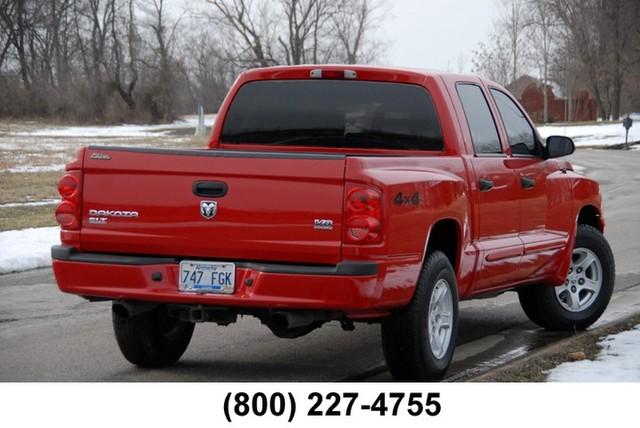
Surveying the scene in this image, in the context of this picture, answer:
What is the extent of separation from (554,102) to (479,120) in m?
108

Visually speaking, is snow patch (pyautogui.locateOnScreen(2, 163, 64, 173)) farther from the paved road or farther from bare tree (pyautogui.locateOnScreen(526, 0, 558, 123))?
bare tree (pyautogui.locateOnScreen(526, 0, 558, 123))

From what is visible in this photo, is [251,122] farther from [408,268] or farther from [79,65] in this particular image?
[79,65]

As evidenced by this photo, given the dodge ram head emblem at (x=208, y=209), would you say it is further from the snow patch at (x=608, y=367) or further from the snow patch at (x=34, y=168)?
the snow patch at (x=34, y=168)

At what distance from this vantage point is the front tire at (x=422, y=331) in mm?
6645

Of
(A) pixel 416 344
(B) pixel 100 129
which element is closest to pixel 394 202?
(A) pixel 416 344

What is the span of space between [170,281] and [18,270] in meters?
6.83

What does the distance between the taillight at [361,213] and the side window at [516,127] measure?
249 centimetres

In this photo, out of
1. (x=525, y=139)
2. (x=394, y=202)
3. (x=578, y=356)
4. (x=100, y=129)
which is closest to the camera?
(x=394, y=202)

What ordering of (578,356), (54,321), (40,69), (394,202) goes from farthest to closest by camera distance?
(40,69), (54,321), (578,356), (394,202)

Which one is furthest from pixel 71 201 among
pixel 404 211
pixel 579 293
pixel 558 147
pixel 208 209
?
pixel 579 293

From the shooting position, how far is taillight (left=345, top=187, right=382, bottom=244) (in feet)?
20.3

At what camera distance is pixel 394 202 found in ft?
20.8

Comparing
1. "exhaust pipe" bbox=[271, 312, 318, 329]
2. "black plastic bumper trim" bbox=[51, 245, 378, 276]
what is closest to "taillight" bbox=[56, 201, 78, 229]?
"black plastic bumper trim" bbox=[51, 245, 378, 276]

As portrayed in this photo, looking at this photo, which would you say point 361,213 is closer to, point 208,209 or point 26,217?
point 208,209
